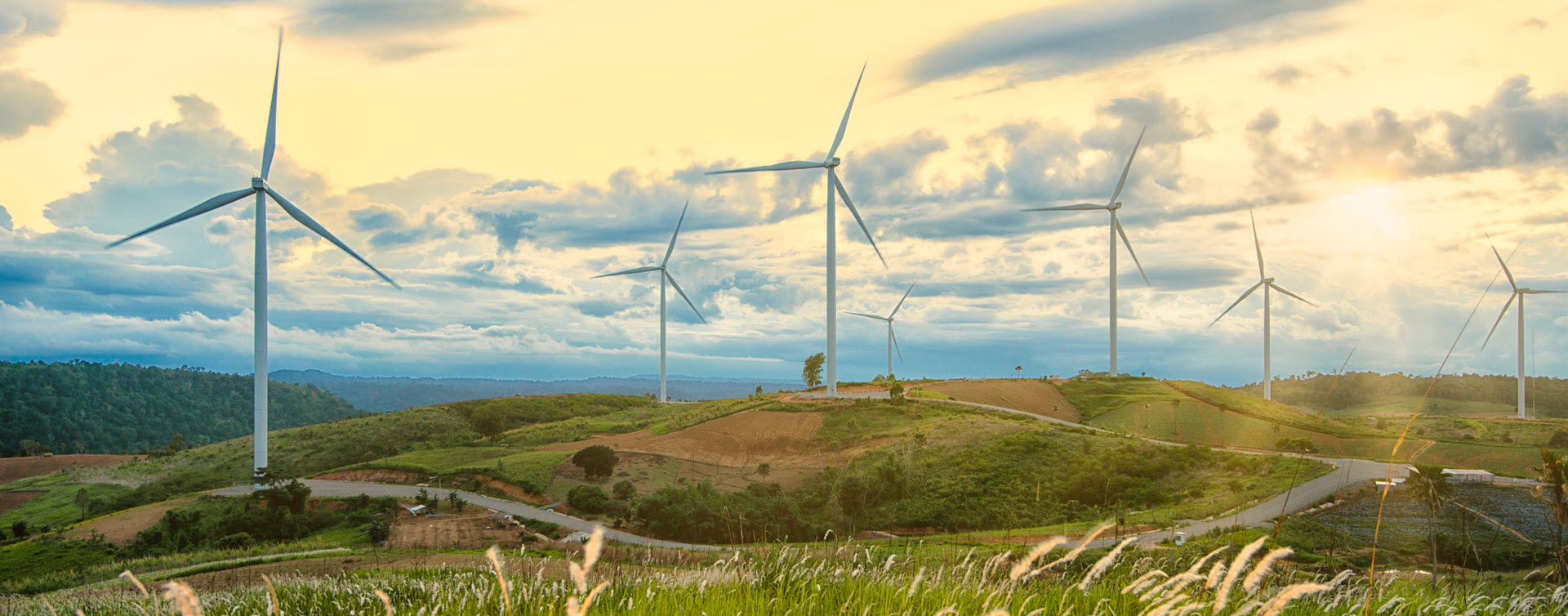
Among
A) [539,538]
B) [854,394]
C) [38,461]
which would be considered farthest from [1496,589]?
[38,461]

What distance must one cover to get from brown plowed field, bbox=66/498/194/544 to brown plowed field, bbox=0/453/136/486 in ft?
154

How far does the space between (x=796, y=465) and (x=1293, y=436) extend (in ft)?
137

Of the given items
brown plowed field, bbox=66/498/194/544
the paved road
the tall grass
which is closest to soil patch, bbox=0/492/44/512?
brown plowed field, bbox=66/498/194/544

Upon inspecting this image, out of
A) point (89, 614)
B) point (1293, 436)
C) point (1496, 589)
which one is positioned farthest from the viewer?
point (1293, 436)

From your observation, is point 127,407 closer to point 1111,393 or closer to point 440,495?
point 440,495

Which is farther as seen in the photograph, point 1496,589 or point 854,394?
point 854,394

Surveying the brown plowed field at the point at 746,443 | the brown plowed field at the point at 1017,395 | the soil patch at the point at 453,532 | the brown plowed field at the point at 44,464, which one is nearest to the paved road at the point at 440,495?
the soil patch at the point at 453,532

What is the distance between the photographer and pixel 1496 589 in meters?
15.9

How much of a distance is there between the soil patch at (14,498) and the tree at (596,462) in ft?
177

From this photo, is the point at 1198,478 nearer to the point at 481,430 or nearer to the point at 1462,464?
the point at 1462,464

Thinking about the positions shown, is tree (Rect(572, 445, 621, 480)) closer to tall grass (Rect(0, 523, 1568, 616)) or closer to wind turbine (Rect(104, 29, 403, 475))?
wind turbine (Rect(104, 29, 403, 475))

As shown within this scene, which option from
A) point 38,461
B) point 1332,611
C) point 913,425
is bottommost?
point 38,461

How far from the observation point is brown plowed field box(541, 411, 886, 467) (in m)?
53.5

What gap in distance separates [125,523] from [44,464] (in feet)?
203
